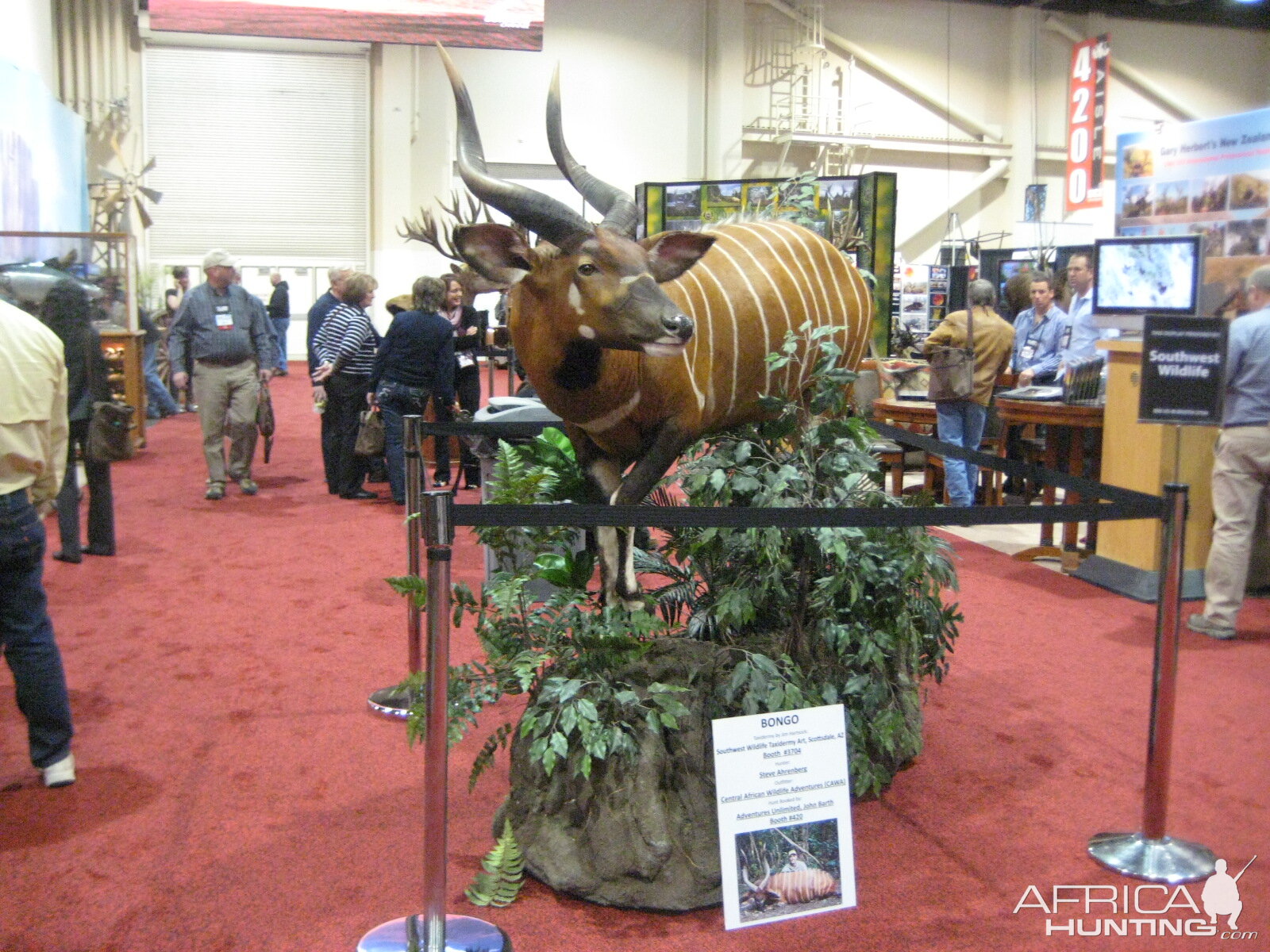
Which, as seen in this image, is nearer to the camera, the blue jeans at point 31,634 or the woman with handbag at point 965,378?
the blue jeans at point 31,634

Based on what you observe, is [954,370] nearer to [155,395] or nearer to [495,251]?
[495,251]

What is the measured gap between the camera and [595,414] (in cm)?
324

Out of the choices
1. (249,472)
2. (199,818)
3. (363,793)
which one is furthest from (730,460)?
(249,472)

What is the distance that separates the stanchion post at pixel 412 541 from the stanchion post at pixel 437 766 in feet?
4.24

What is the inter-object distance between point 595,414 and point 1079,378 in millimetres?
4242

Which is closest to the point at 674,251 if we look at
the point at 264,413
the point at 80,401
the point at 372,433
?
the point at 80,401

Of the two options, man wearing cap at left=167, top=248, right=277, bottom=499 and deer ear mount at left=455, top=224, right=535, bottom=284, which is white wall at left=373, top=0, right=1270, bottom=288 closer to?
man wearing cap at left=167, top=248, right=277, bottom=499

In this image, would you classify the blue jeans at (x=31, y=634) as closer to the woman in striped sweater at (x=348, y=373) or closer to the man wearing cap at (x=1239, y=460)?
the woman in striped sweater at (x=348, y=373)

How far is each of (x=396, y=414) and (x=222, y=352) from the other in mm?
1264

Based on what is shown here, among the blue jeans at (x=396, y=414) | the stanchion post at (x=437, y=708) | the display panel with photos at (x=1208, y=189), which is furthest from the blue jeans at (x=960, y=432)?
the stanchion post at (x=437, y=708)

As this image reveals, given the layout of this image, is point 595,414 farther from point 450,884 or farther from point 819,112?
point 819,112

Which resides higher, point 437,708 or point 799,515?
point 799,515

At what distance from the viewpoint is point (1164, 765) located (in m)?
3.06

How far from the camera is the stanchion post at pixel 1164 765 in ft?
9.67
